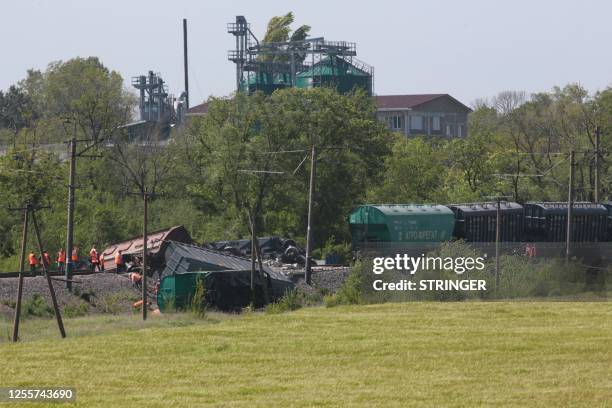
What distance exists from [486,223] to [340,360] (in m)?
35.5

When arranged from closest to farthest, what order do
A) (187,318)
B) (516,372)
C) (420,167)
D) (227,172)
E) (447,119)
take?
(516,372), (187,318), (227,172), (420,167), (447,119)

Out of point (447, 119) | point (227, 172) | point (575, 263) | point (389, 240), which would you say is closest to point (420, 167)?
point (227, 172)

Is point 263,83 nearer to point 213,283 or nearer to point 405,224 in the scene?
point 405,224

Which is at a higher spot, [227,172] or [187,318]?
[227,172]

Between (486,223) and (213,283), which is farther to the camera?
(486,223)

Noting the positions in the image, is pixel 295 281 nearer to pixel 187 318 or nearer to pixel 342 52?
pixel 187 318

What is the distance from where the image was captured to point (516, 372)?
23.3 meters

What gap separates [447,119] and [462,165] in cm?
5457

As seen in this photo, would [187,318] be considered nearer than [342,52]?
Yes

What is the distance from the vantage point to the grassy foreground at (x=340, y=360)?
2042cm

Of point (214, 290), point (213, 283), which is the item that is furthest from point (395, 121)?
point (214, 290)

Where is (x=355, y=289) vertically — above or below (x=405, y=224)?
below

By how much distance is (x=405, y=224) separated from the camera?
59281mm

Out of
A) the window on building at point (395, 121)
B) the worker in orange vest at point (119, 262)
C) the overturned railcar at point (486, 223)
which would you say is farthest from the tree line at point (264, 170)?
the window on building at point (395, 121)
